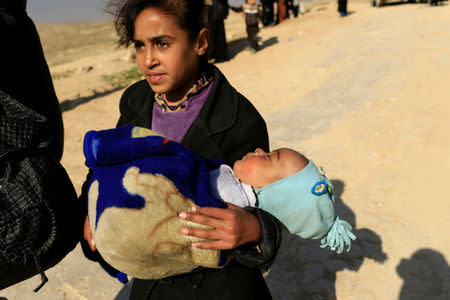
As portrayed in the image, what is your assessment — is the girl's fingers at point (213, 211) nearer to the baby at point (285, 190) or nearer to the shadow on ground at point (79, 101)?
the baby at point (285, 190)

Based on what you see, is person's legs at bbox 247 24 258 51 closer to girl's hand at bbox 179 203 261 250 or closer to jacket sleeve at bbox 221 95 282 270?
jacket sleeve at bbox 221 95 282 270

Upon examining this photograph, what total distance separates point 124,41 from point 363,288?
243cm

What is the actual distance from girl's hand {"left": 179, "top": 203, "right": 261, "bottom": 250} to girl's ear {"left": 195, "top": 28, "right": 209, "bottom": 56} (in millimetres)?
823

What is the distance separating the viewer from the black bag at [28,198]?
3.37 feet

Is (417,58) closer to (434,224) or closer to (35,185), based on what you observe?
(434,224)

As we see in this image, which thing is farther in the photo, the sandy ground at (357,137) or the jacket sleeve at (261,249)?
the sandy ground at (357,137)

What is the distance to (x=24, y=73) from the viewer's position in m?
1.27

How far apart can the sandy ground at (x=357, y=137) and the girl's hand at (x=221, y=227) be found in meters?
1.79

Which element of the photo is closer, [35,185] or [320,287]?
[35,185]

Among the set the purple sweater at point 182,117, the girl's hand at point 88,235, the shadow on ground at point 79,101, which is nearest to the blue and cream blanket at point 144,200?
the girl's hand at point 88,235

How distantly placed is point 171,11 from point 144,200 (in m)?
0.94

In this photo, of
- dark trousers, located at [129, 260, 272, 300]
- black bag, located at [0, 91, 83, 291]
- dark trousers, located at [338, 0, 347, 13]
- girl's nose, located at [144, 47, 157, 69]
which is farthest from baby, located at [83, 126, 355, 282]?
dark trousers, located at [338, 0, 347, 13]

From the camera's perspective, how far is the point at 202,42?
1783 millimetres

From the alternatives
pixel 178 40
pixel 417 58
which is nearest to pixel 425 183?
pixel 178 40
